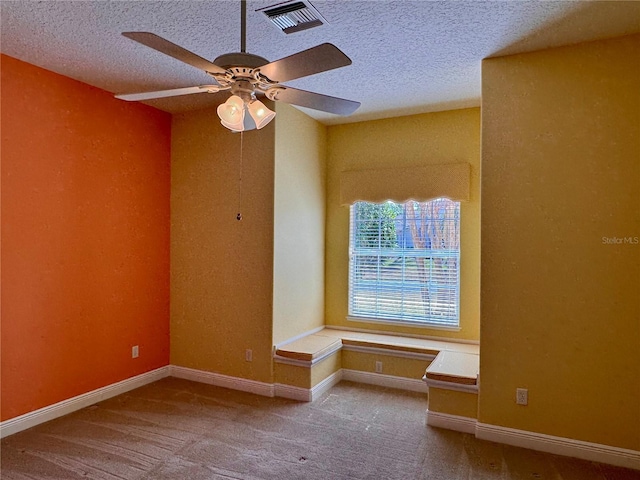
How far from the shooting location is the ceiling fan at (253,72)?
1683 millimetres

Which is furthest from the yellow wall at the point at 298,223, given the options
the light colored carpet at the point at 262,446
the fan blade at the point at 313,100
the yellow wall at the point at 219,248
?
the fan blade at the point at 313,100

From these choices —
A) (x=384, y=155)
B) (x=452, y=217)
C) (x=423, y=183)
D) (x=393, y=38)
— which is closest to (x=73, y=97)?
(x=393, y=38)

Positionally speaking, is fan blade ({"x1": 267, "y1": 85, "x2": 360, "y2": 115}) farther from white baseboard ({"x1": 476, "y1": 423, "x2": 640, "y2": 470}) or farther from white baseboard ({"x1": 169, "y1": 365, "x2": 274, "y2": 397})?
white baseboard ({"x1": 169, "y1": 365, "x2": 274, "y2": 397})

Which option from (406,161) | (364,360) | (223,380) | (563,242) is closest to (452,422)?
(364,360)

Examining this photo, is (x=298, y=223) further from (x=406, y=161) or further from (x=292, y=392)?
(x=292, y=392)

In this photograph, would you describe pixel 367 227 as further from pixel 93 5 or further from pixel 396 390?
pixel 93 5

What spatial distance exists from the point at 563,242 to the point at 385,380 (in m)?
2.12

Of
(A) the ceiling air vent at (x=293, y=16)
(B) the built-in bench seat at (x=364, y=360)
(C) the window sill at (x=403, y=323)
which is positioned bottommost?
(B) the built-in bench seat at (x=364, y=360)

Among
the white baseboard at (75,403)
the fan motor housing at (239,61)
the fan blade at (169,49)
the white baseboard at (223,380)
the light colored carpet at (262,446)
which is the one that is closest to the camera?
the fan blade at (169,49)

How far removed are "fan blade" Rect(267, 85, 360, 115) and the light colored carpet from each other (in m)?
2.19

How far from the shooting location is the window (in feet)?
13.8

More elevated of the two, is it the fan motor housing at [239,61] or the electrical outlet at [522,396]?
the fan motor housing at [239,61]

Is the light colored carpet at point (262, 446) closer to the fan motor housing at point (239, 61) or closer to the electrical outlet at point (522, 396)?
the electrical outlet at point (522, 396)

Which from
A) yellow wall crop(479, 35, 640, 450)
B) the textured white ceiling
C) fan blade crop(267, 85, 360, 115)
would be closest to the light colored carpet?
yellow wall crop(479, 35, 640, 450)
